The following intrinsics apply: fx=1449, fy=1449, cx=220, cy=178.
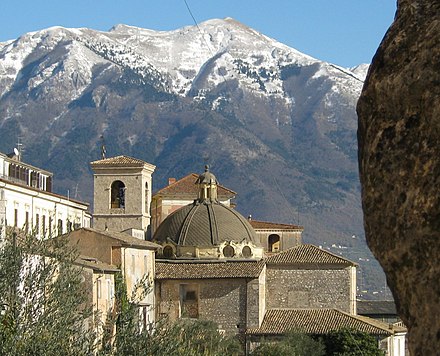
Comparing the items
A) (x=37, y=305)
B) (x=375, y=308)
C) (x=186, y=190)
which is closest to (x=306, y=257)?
(x=186, y=190)

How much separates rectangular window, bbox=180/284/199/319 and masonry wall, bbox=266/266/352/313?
520cm

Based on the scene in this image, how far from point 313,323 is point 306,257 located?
4.99 meters

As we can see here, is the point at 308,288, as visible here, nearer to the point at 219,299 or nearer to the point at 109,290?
the point at 219,299

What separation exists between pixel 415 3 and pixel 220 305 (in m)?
70.4

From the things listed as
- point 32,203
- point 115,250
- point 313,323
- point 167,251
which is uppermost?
point 32,203

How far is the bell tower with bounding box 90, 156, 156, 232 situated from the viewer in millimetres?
81750

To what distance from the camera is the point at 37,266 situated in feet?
81.5

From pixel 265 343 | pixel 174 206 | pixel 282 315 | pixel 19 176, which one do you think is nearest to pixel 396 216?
pixel 265 343

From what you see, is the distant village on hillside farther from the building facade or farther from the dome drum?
the building facade

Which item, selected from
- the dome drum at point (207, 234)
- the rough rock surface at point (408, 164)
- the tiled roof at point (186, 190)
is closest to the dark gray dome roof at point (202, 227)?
the dome drum at point (207, 234)

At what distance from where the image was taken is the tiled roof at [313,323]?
7525cm

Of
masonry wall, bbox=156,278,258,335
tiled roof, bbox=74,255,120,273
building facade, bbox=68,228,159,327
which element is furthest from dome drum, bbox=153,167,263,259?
tiled roof, bbox=74,255,120,273

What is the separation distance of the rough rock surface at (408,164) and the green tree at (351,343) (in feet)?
219

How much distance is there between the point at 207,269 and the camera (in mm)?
76750
